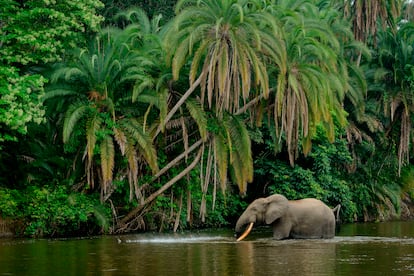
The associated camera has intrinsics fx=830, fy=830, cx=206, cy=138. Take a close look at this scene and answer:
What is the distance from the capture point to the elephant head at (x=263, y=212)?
24750 millimetres

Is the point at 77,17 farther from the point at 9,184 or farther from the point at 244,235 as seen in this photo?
the point at 244,235

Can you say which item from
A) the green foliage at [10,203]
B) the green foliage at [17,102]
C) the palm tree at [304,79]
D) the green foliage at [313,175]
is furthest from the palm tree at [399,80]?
the green foliage at [10,203]

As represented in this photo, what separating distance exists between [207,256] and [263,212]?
7075 mm

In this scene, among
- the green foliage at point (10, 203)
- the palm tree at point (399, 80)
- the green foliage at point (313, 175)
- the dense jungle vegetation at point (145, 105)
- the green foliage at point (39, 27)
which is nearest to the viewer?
the green foliage at point (10, 203)

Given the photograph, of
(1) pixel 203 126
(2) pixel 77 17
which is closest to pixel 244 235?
(1) pixel 203 126

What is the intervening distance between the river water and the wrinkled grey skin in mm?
Answer: 717

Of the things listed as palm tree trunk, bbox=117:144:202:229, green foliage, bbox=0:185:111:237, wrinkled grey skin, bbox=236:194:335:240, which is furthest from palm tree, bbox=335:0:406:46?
green foliage, bbox=0:185:111:237

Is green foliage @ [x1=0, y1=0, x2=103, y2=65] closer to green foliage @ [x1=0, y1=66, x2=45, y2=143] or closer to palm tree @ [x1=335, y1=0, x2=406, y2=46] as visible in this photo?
green foliage @ [x1=0, y1=66, x2=45, y2=143]

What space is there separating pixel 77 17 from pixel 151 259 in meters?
13.5

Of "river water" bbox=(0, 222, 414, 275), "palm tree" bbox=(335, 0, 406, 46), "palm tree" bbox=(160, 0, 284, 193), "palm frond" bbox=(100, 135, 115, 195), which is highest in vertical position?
"palm tree" bbox=(335, 0, 406, 46)

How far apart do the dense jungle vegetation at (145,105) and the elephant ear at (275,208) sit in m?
4.03

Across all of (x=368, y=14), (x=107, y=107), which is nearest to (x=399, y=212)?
(x=368, y=14)

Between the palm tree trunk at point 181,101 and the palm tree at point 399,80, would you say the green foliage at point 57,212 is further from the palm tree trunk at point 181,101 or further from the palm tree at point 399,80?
the palm tree at point 399,80

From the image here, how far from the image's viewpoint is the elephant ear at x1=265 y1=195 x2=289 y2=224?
2491 centimetres
